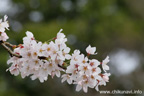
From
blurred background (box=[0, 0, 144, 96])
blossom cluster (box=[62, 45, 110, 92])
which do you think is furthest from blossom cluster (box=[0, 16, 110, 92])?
blurred background (box=[0, 0, 144, 96])

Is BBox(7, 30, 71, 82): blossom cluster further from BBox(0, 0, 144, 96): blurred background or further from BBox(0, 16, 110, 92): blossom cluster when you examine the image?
BBox(0, 0, 144, 96): blurred background

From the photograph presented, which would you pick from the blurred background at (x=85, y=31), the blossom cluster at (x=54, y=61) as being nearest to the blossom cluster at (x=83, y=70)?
the blossom cluster at (x=54, y=61)

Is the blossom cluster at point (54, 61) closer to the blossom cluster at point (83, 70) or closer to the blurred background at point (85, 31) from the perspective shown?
the blossom cluster at point (83, 70)

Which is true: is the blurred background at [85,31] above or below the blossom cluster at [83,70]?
above

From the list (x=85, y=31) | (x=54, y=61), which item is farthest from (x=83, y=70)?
(x=85, y=31)

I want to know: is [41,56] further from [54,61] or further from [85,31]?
[85,31]

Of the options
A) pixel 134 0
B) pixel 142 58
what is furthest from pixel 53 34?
pixel 134 0

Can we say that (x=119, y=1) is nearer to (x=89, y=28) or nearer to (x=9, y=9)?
(x=89, y=28)

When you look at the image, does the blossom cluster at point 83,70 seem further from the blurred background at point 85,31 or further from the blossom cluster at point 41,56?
the blurred background at point 85,31

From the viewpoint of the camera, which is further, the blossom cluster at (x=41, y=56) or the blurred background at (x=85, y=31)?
the blurred background at (x=85, y=31)
